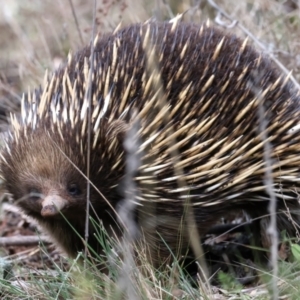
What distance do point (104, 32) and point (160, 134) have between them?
4.98ft

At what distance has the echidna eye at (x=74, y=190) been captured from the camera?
130 inches

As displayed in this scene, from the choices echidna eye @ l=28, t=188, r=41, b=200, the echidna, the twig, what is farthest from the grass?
the twig

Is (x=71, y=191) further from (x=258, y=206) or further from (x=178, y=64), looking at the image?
(x=258, y=206)

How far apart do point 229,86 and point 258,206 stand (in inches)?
26.7

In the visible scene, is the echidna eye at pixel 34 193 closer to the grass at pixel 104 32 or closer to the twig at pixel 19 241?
the grass at pixel 104 32

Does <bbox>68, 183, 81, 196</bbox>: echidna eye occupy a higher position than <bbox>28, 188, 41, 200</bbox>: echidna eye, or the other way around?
<bbox>68, 183, 81, 196</bbox>: echidna eye

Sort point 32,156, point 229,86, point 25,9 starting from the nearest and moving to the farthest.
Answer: point 32,156
point 229,86
point 25,9

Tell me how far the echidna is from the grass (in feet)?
0.76

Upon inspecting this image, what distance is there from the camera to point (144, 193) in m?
3.37

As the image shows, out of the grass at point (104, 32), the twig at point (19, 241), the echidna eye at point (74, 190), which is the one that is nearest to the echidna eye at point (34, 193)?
the echidna eye at point (74, 190)

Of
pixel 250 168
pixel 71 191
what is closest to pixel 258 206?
pixel 250 168

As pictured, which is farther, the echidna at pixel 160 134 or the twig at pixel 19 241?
the twig at pixel 19 241

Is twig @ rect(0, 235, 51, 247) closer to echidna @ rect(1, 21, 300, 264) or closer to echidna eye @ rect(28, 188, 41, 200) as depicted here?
echidna @ rect(1, 21, 300, 264)

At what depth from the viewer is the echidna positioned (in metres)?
3.32
